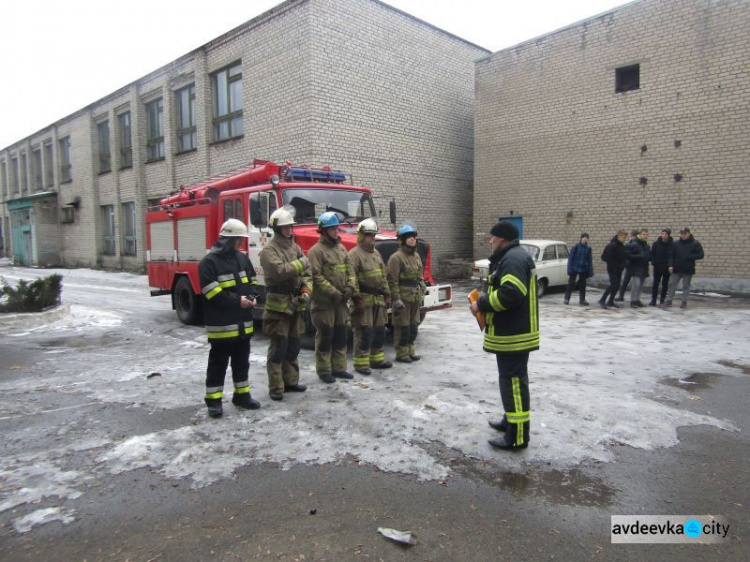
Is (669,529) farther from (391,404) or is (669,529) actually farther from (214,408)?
(214,408)

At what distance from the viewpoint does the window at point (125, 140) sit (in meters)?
22.9

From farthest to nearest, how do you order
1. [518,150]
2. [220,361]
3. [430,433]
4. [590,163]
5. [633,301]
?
1. [518,150]
2. [590,163]
3. [633,301]
4. [220,361]
5. [430,433]

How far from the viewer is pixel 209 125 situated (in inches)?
693

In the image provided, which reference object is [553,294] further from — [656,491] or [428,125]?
[656,491]

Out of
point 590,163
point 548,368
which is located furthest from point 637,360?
point 590,163

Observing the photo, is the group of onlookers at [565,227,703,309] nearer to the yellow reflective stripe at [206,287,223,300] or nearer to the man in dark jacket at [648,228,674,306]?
the man in dark jacket at [648,228,674,306]

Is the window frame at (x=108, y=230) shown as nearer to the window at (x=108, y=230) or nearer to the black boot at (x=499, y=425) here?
the window at (x=108, y=230)

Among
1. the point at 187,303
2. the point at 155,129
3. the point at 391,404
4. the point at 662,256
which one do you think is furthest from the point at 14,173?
the point at 391,404

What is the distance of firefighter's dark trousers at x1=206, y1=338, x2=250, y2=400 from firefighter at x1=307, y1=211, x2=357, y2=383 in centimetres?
110

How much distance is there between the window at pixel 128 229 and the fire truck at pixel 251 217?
13.9 metres

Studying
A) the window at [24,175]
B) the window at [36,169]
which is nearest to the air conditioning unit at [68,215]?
the window at [36,169]

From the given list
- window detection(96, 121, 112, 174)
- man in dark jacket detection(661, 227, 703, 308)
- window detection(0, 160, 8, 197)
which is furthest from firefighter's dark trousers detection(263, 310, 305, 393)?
window detection(0, 160, 8, 197)

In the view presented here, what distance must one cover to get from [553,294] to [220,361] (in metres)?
11.3

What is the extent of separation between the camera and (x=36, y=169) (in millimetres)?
32312
